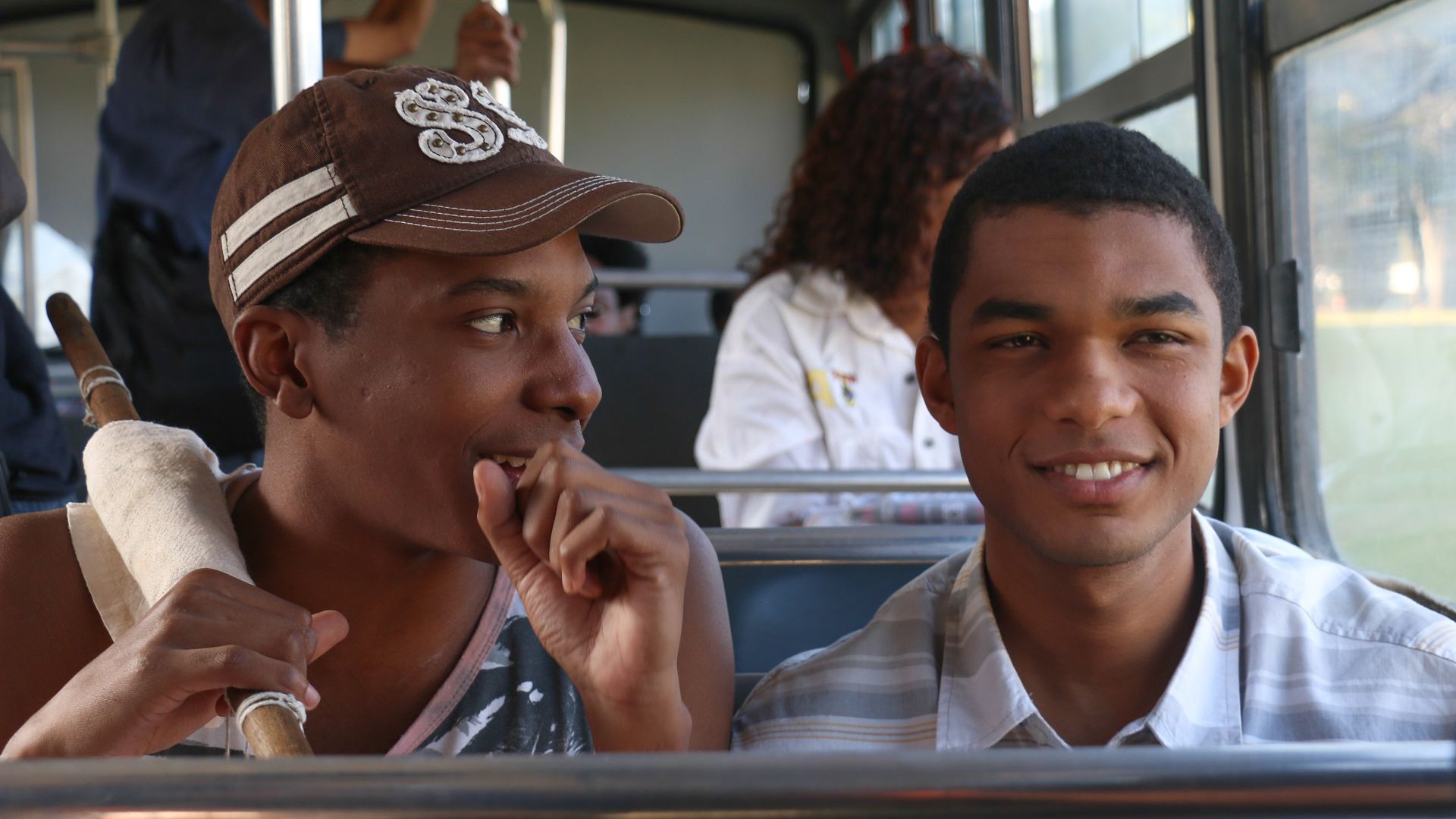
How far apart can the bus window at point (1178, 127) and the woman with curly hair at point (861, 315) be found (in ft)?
1.24

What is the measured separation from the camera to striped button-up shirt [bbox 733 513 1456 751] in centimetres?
123

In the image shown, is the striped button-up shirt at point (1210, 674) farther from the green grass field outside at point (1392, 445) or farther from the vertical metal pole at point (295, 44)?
the vertical metal pole at point (295, 44)

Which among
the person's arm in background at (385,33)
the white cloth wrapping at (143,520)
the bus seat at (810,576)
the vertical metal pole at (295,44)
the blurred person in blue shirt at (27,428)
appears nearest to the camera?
the white cloth wrapping at (143,520)

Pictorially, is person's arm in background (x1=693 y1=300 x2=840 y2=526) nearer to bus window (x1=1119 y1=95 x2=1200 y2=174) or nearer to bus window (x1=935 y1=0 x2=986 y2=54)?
bus window (x1=1119 y1=95 x2=1200 y2=174)

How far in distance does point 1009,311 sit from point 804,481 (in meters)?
0.86

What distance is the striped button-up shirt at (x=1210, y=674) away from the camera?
1.23 metres

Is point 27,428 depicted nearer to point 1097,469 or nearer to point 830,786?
point 1097,469

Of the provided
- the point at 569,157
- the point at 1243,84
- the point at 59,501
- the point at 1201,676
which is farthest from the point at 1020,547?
the point at 569,157

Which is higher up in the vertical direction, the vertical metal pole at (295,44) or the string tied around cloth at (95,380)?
the vertical metal pole at (295,44)

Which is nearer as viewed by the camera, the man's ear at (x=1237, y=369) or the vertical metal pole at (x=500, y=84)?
the man's ear at (x=1237, y=369)

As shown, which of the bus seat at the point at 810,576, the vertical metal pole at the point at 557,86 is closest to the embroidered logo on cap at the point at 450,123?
the bus seat at the point at 810,576

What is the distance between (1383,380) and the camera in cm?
190

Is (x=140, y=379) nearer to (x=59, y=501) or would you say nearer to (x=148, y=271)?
(x=148, y=271)

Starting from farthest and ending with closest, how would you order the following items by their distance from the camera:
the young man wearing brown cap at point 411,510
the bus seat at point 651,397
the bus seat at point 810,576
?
1. the bus seat at point 651,397
2. the bus seat at point 810,576
3. the young man wearing brown cap at point 411,510
